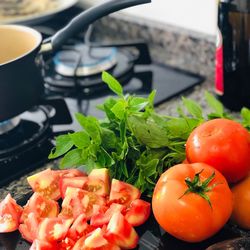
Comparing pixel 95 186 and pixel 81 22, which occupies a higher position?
pixel 81 22

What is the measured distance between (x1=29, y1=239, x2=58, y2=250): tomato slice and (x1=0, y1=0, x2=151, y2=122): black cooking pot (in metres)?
0.28

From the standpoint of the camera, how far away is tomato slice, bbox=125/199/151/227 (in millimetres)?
726

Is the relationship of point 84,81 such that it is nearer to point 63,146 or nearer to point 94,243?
point 63,146

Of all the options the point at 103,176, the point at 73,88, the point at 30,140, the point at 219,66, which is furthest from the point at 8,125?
the point at 219,66

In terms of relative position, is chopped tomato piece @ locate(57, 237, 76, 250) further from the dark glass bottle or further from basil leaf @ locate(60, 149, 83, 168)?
the dark glass bottle

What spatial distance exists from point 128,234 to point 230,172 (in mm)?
160

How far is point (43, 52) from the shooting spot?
99 cm

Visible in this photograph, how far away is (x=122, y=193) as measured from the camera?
75 cm

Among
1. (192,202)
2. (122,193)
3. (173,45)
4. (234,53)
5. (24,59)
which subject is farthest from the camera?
(173,45)

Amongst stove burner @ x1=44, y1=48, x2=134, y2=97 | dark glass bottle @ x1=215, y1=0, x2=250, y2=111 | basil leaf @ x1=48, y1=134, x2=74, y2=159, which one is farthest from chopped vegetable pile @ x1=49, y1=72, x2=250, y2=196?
stove burner @ x1=44, y1=48, x2=134, y2=97

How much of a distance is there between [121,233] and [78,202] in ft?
0.31

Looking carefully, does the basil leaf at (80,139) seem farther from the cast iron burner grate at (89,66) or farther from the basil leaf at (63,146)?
the cast iron burner grate at (89,66)

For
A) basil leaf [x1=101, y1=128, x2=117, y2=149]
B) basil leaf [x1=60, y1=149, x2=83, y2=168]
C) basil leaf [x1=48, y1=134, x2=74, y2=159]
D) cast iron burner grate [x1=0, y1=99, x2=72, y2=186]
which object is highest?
basil leaf [x1=101, y1=128, x2=117, y2=149]

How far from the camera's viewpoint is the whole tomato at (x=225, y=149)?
0.71m
